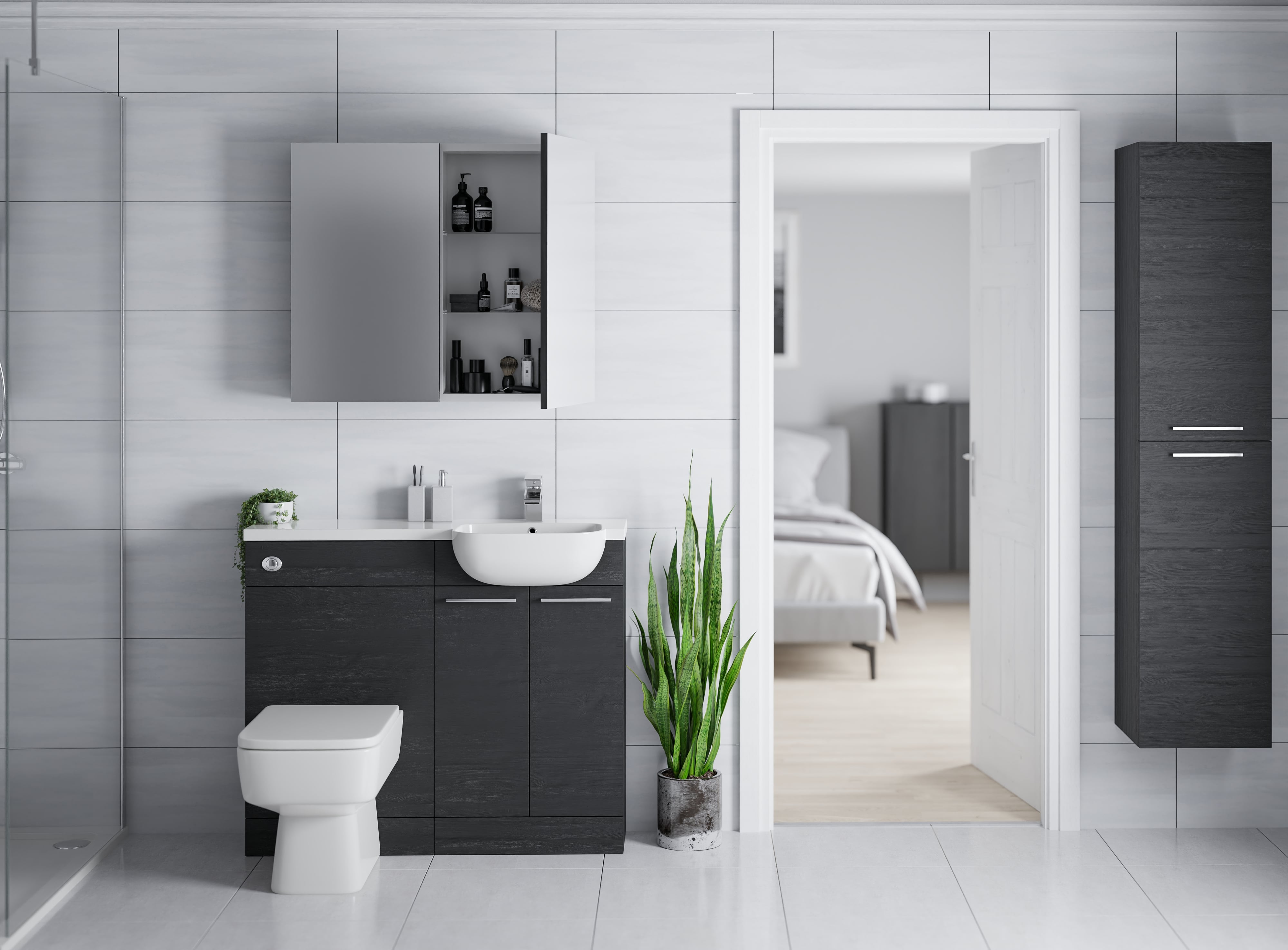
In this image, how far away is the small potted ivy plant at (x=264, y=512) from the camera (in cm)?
335

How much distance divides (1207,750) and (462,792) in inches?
92.3

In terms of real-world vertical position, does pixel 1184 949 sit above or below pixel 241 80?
below

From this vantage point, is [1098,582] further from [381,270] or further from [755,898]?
[381,270]

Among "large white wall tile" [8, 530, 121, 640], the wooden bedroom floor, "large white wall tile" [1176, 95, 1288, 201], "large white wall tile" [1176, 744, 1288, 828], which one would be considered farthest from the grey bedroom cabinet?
"large white wall tile" [8, 530, 121, 640]

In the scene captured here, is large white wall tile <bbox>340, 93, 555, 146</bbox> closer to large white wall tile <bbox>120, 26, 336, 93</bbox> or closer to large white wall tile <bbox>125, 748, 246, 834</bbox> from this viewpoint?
large white wall tile <bbox>120, 26, 336, 93</bbox>

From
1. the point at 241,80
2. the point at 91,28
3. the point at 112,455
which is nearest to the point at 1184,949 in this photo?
the point at 112,455

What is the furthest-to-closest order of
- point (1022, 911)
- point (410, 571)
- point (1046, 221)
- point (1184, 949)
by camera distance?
point (1046, 221) < point (410, 571) < point (1022, 911) < point (1184, 949)

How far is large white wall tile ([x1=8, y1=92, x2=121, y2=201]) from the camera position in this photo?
2.80 meters

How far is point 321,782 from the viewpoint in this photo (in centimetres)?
291

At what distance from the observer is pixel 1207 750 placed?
3570 millimetres

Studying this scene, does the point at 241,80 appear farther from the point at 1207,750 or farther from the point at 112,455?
the point at 1207,750

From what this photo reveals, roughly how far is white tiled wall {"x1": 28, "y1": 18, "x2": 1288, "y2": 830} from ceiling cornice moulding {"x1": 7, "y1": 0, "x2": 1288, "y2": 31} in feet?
0.11

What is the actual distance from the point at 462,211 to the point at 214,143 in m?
0.80

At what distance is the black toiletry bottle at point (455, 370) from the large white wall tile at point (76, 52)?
132cm
